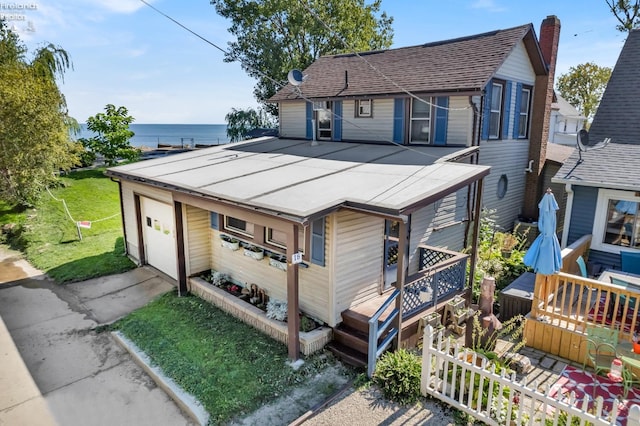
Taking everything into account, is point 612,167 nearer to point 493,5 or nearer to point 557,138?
point 493,5

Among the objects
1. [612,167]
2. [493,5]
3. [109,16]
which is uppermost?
[493,5]

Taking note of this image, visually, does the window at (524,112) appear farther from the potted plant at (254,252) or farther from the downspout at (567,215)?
the potted plant at (254,252)

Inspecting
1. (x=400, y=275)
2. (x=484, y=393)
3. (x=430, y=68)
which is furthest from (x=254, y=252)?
(x=430, y=68)

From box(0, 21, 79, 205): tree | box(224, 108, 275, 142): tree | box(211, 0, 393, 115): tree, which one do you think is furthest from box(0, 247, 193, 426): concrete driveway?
box(224, 108, 275, 142): tree

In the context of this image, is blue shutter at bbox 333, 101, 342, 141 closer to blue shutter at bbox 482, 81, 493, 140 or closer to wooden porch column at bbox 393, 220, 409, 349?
blue shutter at bbox 482, 81, 493, 140

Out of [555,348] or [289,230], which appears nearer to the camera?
[289,230]

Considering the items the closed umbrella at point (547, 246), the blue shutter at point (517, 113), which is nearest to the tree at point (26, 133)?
the blue shutter at point (517, 113)

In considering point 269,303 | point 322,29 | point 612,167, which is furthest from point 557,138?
point 269,303
